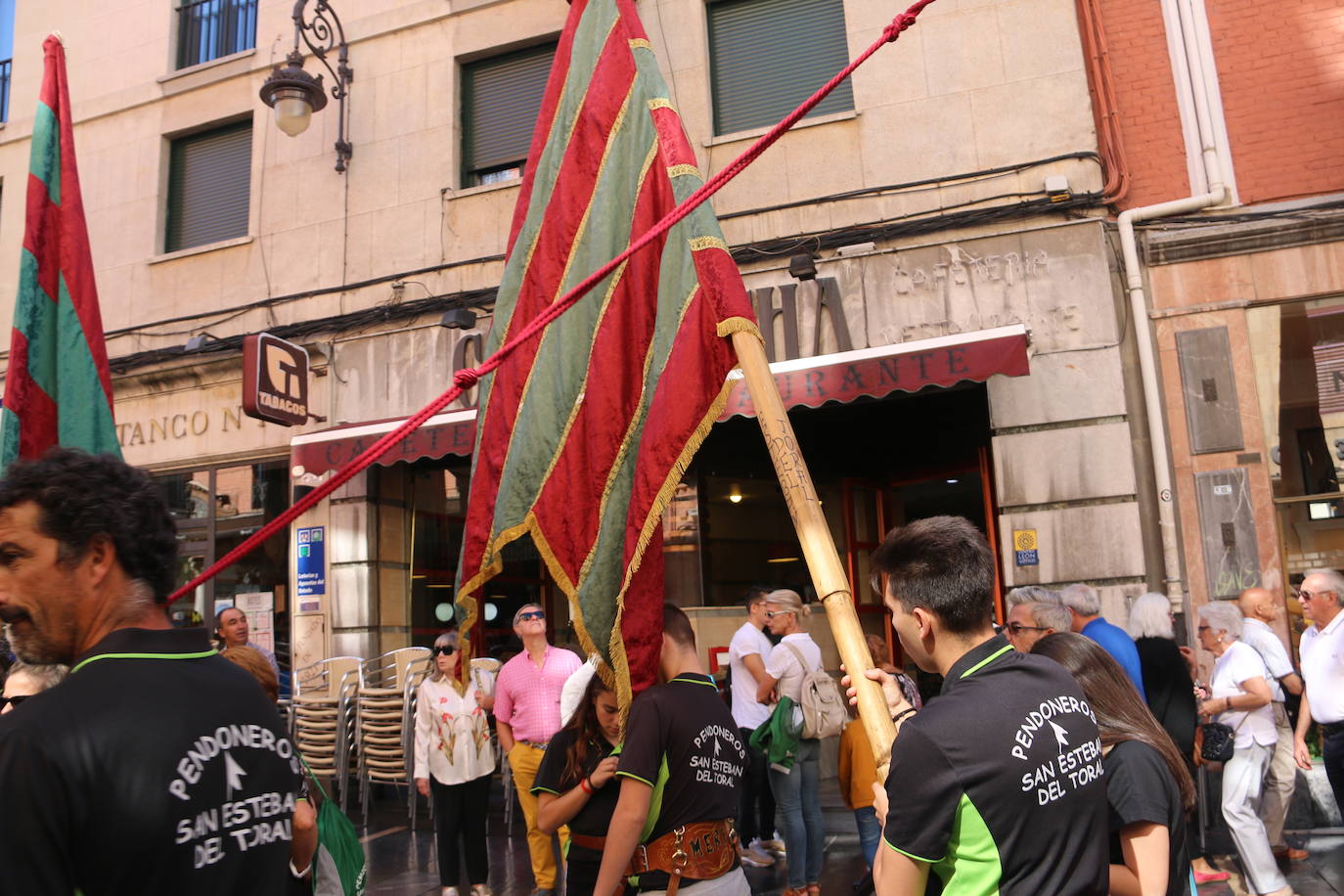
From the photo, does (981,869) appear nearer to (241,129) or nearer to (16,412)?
(16,412)

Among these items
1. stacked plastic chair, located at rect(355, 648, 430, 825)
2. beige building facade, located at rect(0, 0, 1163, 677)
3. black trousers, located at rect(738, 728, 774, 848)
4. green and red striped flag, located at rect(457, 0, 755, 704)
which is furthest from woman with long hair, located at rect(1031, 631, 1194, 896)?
stacked plastic chair, located at rect(355, 648, 430, 825)

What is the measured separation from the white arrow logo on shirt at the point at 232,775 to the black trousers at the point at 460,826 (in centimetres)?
528

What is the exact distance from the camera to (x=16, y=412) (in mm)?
3867

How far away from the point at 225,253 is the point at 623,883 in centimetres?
1084

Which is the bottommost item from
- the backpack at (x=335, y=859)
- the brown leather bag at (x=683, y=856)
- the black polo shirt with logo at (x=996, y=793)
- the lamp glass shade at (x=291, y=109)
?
the brown leather bag at (x=683, y=856)

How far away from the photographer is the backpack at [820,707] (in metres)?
6.68

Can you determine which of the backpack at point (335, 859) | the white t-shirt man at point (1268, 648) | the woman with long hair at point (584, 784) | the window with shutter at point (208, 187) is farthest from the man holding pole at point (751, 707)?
the window with shutter at point (208, 187)

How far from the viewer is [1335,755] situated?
18.4ft

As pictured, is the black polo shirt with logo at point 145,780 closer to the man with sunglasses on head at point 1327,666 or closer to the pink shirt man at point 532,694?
the pink shirt man at point 532,694

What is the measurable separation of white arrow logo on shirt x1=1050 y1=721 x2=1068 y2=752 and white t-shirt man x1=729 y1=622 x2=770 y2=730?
17.4 feet

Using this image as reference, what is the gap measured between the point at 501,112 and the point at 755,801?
7.87 metres

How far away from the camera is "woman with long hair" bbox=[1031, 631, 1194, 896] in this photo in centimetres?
255

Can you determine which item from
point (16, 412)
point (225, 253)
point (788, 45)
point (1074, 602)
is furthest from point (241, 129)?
point (1074, 602)

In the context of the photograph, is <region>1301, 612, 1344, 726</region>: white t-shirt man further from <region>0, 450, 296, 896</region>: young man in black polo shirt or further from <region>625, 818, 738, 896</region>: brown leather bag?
<region>0, 450, 296, 896</region>: young man in black polo shirt
